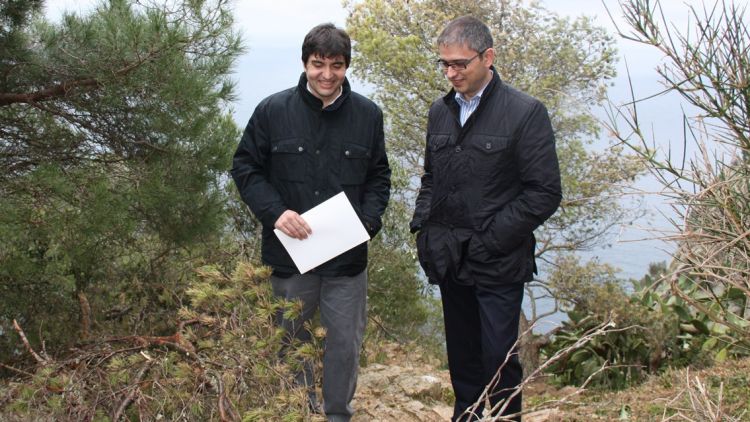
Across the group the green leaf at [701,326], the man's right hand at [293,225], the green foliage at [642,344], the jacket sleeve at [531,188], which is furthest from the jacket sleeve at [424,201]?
the green leaf at [701,326]

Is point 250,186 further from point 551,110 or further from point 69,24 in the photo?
point 551,110

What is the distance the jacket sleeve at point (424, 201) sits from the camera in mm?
3721

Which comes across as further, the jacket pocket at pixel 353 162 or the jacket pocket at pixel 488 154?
the jacket pocket at pixel 353 162

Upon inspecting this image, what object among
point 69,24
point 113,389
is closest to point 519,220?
point 113,389

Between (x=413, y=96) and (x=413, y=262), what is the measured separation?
208 cm

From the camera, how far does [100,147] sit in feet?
16.3

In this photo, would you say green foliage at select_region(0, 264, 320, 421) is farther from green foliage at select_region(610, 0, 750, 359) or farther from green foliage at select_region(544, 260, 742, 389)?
green foliage at select_region(544, 260, 742, 389)

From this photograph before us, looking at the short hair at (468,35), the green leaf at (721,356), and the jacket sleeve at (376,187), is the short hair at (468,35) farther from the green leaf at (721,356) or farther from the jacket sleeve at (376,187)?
the green leaf at (721,356)

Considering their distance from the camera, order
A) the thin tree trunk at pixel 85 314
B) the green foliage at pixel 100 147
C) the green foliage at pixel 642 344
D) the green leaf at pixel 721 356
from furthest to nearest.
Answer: the green foliage at pixel 642 344, the green leaf at pixel 721 356, the thin tree trunk at pixel 85 314, the green foliage at pixel 100 147

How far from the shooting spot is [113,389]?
3160 millimetres

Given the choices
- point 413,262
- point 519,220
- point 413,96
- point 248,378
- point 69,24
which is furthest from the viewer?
point 413,96

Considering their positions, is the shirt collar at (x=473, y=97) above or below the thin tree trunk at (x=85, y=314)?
above

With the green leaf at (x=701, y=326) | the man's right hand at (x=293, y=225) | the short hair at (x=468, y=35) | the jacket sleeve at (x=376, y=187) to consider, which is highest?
the short hair at (x=468, y=35)

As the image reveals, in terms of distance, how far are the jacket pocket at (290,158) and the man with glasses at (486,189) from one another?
573 millimetres
